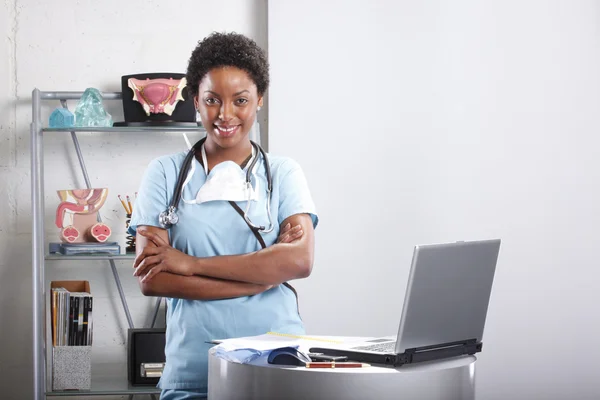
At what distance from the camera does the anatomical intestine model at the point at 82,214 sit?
3.50m

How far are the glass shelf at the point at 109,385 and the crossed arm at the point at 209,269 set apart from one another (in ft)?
4.80

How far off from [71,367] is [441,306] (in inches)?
91.3

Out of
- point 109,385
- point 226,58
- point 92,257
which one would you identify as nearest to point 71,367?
point 109,385

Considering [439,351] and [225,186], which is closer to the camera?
[439,351]

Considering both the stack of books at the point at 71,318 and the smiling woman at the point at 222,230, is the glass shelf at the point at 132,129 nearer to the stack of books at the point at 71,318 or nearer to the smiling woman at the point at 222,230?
the stack of books at the point at 71,318

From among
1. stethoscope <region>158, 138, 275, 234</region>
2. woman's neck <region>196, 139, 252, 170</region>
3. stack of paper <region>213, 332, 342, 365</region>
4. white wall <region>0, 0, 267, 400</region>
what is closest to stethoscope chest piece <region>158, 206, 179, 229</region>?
stethoscope <region>158, 138, 275, 234</region>

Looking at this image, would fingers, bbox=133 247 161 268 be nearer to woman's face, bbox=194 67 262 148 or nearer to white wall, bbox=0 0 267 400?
woman's face, bbox=194 67 262 148

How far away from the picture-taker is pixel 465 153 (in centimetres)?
378

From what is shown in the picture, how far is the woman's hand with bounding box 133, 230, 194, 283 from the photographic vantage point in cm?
203

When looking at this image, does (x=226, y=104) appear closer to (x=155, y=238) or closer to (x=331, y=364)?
(x=155, y=238)

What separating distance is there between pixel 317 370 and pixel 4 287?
2689mm

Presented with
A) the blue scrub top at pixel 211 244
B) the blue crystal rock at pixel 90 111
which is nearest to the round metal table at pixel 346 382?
the blue scrub top at pixel 211 244

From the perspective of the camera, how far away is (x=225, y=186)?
6.86 ft

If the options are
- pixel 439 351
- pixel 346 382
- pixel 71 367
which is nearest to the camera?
pixel 346 382
